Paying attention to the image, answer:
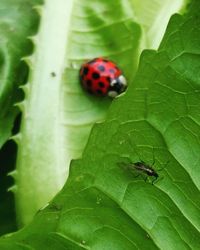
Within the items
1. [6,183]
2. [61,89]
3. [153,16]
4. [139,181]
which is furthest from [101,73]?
[139,181]

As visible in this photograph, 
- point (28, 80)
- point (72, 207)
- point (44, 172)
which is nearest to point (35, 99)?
point (28, 80)

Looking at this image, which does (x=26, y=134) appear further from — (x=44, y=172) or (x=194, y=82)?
(x=194, y=82)

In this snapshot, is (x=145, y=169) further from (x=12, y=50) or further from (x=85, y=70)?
(x=12, y=50)

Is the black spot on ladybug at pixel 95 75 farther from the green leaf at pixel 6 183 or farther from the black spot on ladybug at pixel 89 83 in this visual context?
the green leaf at pixel 6 183

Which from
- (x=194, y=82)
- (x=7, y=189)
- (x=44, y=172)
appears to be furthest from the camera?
(x=7, y=189)

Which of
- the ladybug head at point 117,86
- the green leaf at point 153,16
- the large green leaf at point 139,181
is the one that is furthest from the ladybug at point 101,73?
the large green leaf at point 139,181

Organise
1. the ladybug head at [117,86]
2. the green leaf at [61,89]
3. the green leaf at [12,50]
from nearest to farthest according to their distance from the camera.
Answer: the green leaf at [61,89]
the green leaf at [12,50]
the ladybug head at [117,86]
